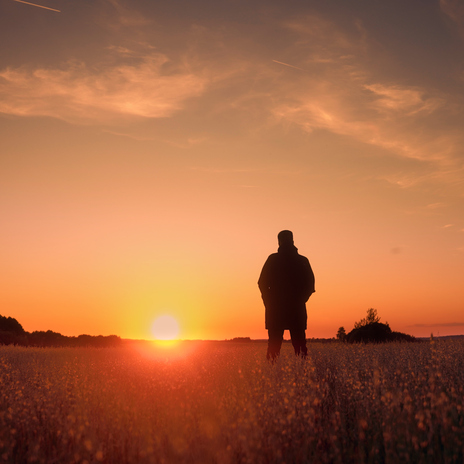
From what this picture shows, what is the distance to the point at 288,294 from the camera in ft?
26.3

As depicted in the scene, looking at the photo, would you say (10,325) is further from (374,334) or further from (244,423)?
(244,423)

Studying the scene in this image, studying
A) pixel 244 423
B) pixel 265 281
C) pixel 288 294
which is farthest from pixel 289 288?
pixel 244 423

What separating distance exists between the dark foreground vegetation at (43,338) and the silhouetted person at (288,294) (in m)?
18.6

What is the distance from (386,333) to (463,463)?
1672 cm

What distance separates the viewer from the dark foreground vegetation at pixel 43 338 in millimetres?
23828

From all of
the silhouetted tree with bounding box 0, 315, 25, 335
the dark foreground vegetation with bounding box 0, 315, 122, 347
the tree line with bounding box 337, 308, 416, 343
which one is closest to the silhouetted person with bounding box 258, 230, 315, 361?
the tree line with bounding box 337, 308, 416, 343

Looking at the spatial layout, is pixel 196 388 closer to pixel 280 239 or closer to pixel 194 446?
pixel 194 446

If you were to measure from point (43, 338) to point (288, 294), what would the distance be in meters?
21.4

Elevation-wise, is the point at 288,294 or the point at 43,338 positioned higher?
the point at 288,294

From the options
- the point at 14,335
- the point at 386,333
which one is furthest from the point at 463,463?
the point at 14,335

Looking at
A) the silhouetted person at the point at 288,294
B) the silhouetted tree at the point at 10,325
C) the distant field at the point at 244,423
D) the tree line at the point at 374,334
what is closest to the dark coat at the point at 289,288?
the silhouetted person at the point at 288,294

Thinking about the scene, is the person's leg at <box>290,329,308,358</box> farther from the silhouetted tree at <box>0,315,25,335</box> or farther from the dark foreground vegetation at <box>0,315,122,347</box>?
the silhouetted tree at <box>0,315,25,335</box>

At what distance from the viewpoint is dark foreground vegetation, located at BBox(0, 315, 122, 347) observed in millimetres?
23828

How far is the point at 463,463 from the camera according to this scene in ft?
10.4
